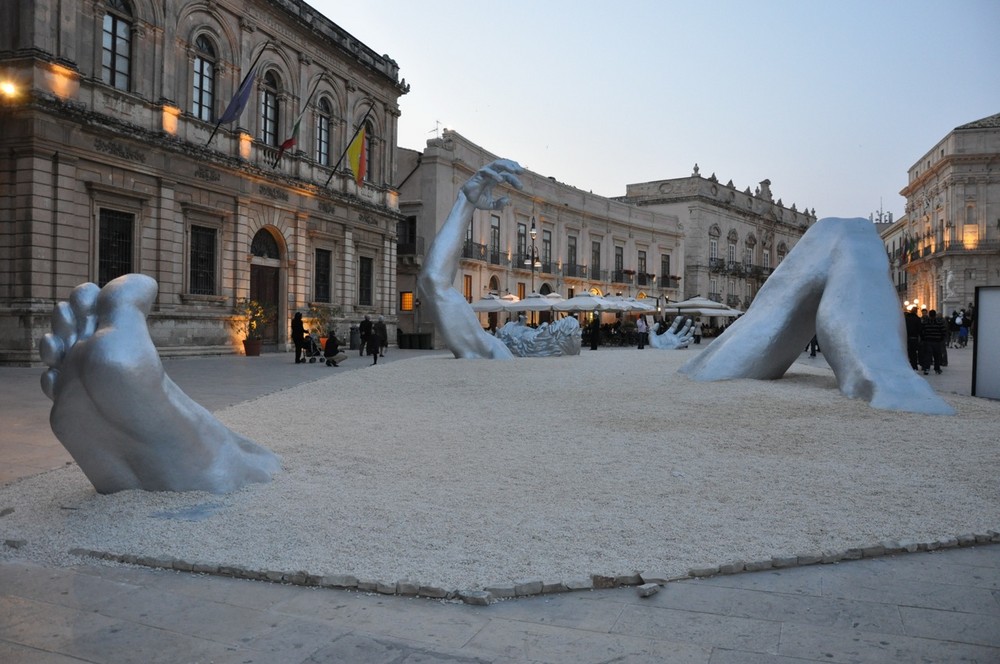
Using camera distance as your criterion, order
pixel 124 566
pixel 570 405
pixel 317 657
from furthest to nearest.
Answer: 1. pixel 570 405
2. pixel 124 566
3. pixel 317 657

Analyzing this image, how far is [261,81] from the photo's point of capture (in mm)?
23547

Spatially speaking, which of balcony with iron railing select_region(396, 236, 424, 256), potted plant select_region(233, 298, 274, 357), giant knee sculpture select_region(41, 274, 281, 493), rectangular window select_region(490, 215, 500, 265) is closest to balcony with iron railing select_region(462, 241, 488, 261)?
rectangular window select_region(490, 215, 500, 265)

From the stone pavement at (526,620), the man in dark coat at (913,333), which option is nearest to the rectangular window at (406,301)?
the man in dark coat at (913,333)

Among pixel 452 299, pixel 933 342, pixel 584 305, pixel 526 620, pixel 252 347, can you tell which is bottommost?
pixel 526 620

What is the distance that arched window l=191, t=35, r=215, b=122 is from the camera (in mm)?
20984

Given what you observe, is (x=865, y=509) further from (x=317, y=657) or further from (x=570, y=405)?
(x=570, y=405)

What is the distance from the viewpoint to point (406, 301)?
34.2m

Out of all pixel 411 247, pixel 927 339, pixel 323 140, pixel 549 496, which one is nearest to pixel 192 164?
pixel 323 140

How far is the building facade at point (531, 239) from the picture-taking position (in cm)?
3388

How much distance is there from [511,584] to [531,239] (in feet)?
116

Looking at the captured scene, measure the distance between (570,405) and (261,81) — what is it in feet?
60.7

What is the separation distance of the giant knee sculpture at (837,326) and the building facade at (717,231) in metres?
43.4

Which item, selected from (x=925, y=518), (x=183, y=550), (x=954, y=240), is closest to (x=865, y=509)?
(x=925, y=518)

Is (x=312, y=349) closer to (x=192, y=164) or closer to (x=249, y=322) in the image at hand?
(x=249, y=322)
